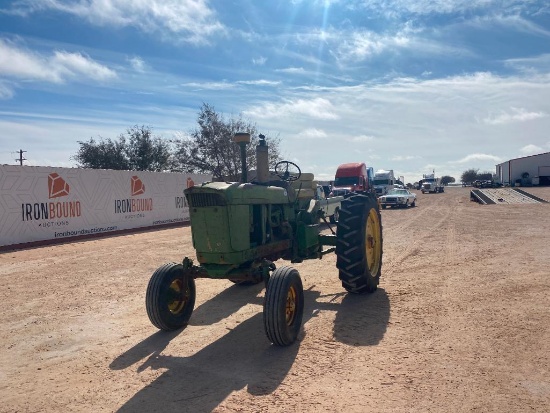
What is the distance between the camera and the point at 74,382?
4512 mm

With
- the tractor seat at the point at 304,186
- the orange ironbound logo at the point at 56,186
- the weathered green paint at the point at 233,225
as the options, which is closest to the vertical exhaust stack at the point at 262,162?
the weathered green paint at the point at 233,225

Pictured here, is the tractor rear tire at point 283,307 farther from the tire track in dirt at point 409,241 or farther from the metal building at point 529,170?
the metal building at point 529,170

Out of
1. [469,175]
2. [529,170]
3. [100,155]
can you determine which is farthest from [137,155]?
[469,175]

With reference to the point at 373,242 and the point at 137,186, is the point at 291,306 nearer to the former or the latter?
the point at 373,242

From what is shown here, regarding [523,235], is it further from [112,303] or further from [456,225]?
[112,303]

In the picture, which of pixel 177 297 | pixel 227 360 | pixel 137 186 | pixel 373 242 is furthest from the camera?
pixel 137 186

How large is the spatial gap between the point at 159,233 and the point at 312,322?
1335 cm

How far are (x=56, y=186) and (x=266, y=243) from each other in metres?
12.0

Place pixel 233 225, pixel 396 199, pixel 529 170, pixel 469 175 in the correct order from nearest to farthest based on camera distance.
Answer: pixel 233 225 → pixel 396 199 → pixel 529 170 → pixel 469 175

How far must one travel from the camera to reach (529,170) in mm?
69188

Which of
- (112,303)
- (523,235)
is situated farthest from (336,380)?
(523,235)

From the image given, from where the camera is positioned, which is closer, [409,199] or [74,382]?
[74,382]

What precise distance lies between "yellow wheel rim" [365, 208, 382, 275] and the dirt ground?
1.37 ft

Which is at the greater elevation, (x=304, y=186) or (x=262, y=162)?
(x=262, y=162)
